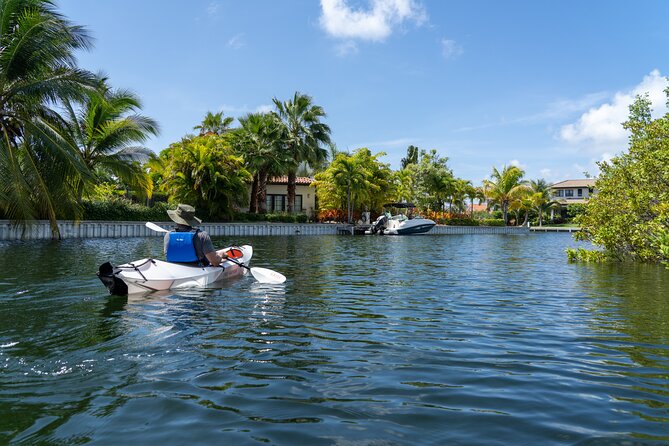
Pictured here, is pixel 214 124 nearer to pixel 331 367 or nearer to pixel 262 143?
pixel 262 143

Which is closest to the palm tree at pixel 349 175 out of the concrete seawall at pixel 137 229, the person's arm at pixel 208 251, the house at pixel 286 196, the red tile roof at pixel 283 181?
the concrete seawall at pixel 137 229

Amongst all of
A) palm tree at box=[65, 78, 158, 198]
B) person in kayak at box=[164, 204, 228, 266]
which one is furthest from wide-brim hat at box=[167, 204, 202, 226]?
palm tree at box=[65, 78, 158, 198]

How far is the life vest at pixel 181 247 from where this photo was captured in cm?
1080

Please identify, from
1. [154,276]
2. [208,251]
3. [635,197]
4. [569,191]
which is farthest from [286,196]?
[569,191]

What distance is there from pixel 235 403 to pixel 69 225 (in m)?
32.0

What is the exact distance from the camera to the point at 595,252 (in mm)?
19984

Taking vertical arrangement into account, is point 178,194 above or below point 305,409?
above

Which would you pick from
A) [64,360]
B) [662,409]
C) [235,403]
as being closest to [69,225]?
[64,360]

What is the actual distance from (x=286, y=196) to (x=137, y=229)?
21566 millimetres

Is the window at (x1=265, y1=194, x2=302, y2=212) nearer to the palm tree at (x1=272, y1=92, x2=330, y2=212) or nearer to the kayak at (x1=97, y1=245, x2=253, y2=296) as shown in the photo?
the palm tree at (x1=272, y1=92, x2=330, y2=212)

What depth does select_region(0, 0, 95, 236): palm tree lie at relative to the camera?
17.6 metres

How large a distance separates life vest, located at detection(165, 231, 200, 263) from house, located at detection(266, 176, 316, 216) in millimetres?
42817

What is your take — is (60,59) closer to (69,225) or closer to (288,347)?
(69,225)

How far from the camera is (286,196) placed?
183ft
